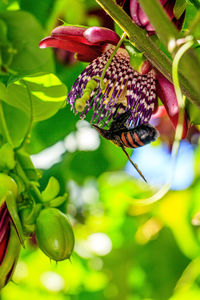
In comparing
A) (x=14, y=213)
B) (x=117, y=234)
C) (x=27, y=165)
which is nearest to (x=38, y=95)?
(x=27, y=165)

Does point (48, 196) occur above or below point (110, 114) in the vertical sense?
below

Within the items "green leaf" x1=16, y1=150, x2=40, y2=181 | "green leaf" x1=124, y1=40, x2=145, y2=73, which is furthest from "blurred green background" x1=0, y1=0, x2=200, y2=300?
"green leaf" x1=124, y1=40, x2=145, y2=73

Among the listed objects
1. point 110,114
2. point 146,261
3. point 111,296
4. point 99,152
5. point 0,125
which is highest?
point 110,114

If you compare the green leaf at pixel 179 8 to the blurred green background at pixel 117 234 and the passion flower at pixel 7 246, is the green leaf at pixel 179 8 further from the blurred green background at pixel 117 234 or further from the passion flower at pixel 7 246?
the blurred green background at pixel 117 234

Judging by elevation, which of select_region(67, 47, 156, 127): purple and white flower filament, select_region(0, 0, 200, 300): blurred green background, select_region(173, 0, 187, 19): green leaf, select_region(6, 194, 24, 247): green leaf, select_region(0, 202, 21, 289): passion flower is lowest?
select_region(0, 0, 200, 300): blurred green background

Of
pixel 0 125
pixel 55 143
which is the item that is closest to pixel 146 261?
pixel 55 143

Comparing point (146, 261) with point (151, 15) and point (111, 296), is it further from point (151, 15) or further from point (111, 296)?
point (151, 15)

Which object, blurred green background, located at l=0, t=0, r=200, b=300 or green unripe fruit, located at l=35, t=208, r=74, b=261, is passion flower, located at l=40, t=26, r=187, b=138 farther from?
blurred green background, located at l=0, t=0, r=200, b=300
